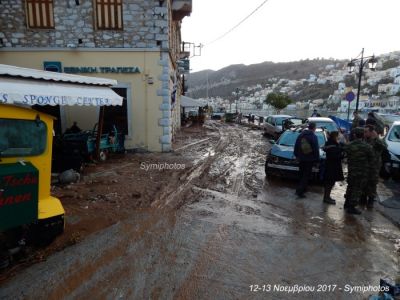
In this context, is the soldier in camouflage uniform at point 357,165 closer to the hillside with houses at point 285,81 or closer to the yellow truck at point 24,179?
the yellow truck at point 24,179

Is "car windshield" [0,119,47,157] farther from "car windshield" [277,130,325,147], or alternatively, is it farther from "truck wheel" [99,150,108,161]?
"car windshield" [277,130,325,147]

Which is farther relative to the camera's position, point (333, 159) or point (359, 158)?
point (333, 159)

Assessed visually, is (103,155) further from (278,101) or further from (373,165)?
(278,101)

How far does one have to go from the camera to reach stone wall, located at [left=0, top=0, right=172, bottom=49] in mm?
12906

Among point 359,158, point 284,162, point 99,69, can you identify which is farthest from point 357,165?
point 99,69

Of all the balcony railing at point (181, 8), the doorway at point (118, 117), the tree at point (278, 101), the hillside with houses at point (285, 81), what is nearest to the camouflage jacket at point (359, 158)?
the doorway at point (118, 117)

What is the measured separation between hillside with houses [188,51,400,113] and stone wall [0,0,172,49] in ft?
292

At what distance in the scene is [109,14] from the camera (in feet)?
43.1

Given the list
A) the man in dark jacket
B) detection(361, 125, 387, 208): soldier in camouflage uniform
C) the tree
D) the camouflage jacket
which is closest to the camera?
the camouflage jacket

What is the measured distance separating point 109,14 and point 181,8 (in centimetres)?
596

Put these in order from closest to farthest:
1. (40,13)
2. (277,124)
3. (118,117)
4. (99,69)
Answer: (40,13), (99,69), (118,117), (277,124)

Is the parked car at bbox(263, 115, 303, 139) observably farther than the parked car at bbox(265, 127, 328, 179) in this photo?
Yes

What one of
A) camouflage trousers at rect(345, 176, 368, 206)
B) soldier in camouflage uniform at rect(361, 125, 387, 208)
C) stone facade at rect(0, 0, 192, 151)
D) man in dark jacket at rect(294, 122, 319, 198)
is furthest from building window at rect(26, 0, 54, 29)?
camouflage trousers at rect(345, 176, 368, 206)

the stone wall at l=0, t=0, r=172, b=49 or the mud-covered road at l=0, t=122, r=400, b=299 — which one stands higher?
the stone wall at l=0, t=0, r=172, b=49
